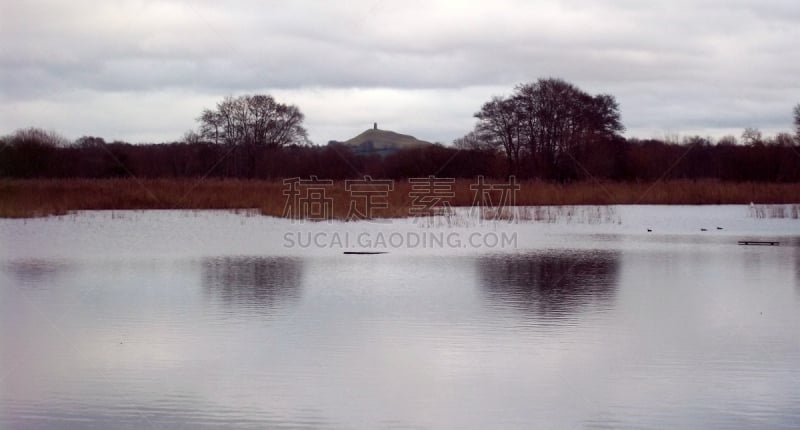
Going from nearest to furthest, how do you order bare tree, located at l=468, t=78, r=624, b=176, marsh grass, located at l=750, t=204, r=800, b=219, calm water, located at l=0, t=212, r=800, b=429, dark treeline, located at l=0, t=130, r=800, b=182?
calm water, located at l=0, t=212, r=800, b=429, marsh grass, located at l=750, t=204, r=800, b=219, dark treeline, located at l=0, t=130, r=800, b=182, bare tree, located at l=468, t=78, r=624, b=176

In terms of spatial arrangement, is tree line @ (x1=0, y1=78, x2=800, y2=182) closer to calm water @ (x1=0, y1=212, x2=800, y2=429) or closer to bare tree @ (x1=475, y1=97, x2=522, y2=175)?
bare tree @ (x1=475, y1=97, x2=522, y2=175)

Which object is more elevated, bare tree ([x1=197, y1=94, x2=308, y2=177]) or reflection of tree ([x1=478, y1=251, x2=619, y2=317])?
bare tree ([x1=197, y1=94, x2=308, y2=177])

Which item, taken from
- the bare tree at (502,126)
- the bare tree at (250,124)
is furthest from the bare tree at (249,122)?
the bare tree at (502,126)

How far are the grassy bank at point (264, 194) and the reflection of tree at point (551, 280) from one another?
937 centimetres

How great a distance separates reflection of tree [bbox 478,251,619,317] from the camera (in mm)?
7623

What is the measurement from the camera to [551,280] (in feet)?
30.4

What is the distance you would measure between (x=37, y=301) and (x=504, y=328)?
164 inches

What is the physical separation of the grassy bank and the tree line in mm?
10014

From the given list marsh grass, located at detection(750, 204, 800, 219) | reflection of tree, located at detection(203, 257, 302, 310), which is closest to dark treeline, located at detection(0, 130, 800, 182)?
marsh grass, located at detection(750, 204, 800, 219)

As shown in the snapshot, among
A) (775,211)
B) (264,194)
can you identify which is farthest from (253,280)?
(775,211)

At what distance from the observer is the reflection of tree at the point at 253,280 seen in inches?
306

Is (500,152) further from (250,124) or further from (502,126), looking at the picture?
(250,124)

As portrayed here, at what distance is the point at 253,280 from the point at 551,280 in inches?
124

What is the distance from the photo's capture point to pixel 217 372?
5.02m
